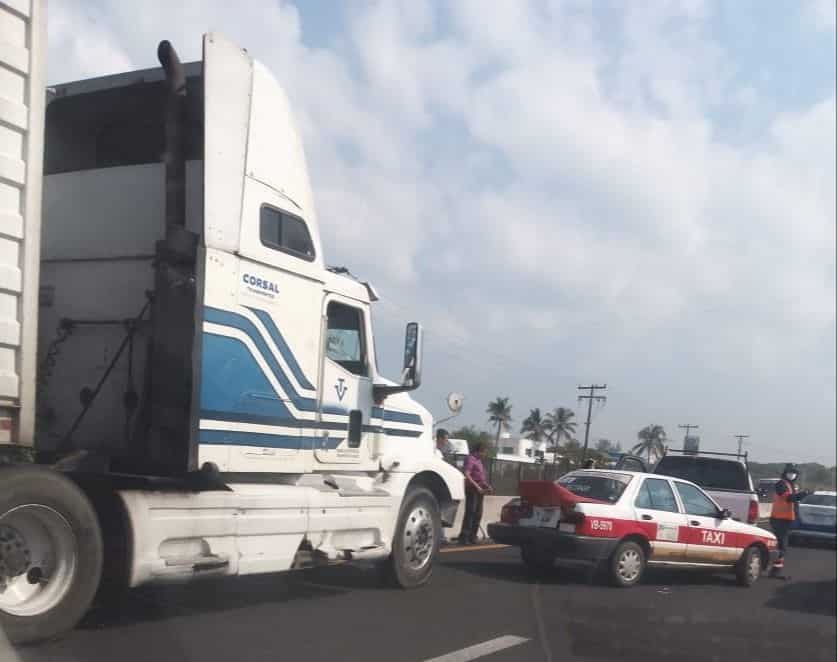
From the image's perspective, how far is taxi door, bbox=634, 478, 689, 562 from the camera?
35.1 feet

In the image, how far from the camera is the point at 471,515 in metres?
14.1

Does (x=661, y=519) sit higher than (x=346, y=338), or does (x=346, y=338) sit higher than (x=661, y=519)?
(x=346, y=338)

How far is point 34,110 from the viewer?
18.7 ft

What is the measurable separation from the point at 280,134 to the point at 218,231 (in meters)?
1.11

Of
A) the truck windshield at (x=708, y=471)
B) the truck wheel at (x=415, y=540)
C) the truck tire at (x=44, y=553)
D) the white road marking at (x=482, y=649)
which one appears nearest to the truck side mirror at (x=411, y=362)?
the truck wheel at (x=415, y=540)

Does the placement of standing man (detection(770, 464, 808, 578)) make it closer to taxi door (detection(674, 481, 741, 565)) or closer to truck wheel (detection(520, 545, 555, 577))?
taxi door (detection(674, 481, 741, 565))

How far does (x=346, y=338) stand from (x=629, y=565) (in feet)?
14.0

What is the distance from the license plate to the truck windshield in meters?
4.18

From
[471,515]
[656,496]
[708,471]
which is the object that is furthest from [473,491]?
[708,471]

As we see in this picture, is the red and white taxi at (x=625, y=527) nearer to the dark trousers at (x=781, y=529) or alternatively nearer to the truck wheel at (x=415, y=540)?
the dark trousers at (x=781, y=529)

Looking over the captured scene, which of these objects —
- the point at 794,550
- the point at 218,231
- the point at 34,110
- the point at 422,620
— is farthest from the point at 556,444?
the point at 34,110

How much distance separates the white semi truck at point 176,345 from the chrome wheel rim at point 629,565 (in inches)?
133

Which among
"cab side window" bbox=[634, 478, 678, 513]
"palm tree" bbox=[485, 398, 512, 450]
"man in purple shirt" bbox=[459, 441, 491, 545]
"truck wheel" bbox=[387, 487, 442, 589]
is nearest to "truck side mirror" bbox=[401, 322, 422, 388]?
"truck wheel" bbox=[387, 487, 442, 589]

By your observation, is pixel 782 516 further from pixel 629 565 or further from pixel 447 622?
pixel 447 622
